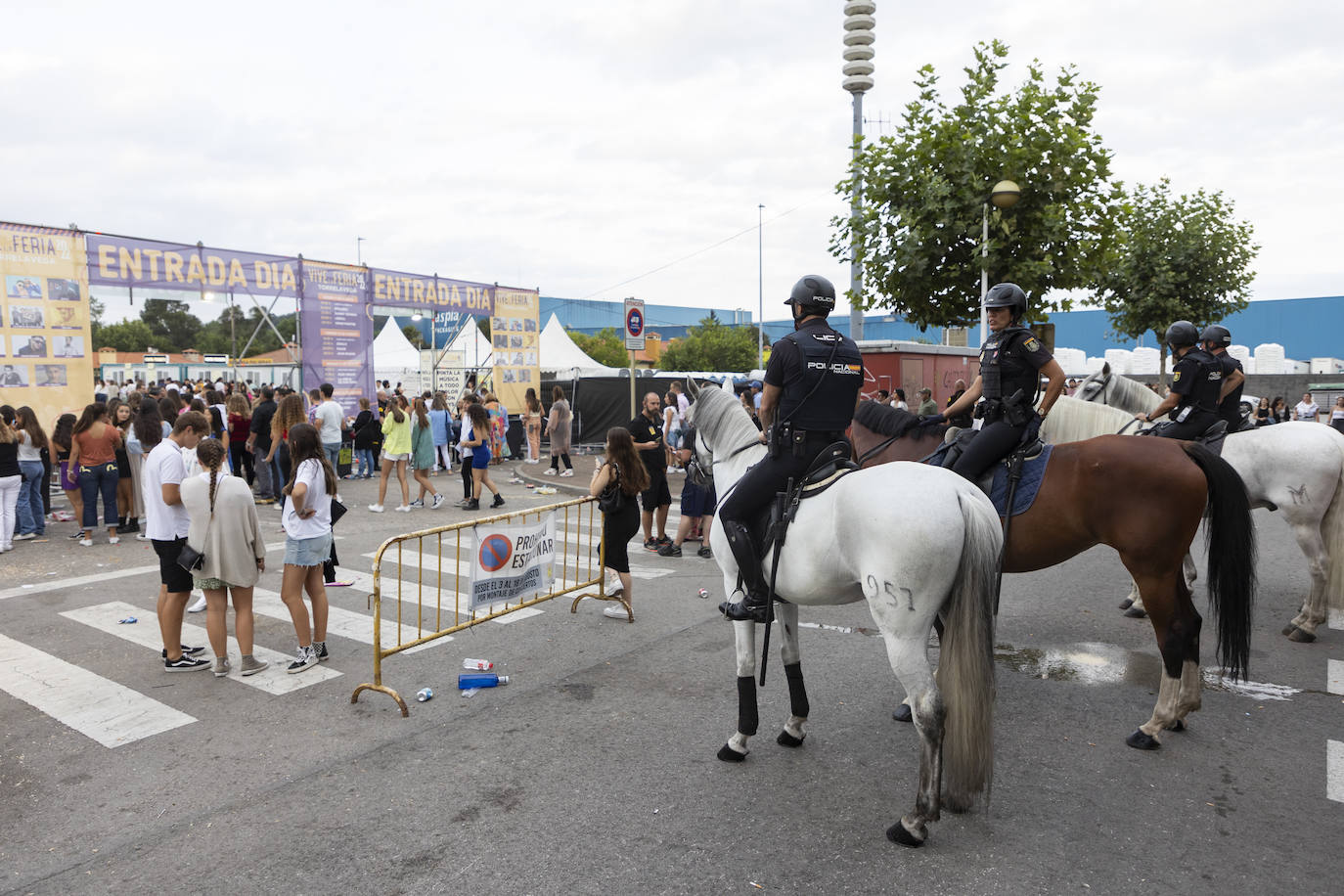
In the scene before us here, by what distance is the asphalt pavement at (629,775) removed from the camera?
12.0 ft

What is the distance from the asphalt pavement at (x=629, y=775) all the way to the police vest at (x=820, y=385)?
1973 mm

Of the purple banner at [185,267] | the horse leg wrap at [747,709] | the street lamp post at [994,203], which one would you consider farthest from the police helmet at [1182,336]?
the purple banner at [185,267]

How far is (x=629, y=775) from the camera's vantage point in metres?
4.54

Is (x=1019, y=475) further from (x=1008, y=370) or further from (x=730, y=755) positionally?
(x=730, y=755)

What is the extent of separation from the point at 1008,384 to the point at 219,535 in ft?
18.7

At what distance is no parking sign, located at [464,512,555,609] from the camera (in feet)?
21.6

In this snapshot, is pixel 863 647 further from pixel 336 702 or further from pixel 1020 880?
pixel 336 702

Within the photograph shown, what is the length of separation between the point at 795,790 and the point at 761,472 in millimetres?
1711

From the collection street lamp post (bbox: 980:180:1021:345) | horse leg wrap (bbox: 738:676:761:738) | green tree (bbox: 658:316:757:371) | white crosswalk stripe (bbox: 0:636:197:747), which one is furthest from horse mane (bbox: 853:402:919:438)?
green tree (bbox: 658:316:757:371)

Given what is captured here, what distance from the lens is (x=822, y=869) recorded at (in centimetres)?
362

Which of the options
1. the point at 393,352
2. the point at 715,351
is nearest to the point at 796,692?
the point at 393,352

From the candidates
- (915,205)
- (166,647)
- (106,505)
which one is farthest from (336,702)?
(915,205)

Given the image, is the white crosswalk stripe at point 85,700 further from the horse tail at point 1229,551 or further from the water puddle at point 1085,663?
the horse tail at point 1229,551

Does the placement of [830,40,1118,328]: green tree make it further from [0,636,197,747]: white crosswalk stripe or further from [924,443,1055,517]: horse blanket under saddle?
[0,636,197,747]: white crosswalk stripe
